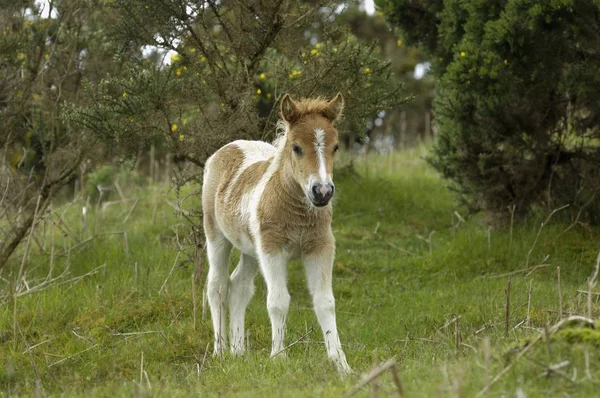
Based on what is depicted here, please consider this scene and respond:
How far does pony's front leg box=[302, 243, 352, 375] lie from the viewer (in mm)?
6898

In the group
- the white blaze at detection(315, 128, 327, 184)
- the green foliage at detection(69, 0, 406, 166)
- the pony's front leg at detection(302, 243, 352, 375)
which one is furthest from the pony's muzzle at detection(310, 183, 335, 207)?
the green foliage at detection(69, 0, 406, 166)

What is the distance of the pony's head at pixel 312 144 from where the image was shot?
6.71m

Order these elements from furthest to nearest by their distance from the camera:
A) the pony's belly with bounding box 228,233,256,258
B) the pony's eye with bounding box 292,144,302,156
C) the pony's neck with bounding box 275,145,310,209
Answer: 1. the pony's belly with bounding box 228,233,256,258
2. the pony's neck with bounding box 275,145,310,209
3. the pony's eye with bounding box 292,144,302,156

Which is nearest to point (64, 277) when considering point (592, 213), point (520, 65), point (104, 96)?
point (104, 96)

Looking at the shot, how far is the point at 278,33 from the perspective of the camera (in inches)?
363

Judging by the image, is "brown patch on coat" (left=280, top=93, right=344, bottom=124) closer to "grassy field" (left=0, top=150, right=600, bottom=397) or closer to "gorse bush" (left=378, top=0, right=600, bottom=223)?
"grassy field" (left=0, top=150, right=600, bottom=397)

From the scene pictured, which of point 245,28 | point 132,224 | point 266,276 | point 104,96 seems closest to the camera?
point 266,276

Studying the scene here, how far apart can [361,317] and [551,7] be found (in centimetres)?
386

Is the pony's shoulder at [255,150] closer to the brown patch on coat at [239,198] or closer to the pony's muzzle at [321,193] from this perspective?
the brown patch on coat at [239,198]

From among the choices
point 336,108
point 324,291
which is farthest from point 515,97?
point 324,291

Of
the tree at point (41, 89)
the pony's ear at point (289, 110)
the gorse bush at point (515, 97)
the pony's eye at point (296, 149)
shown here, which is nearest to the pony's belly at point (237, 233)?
the pony's eye at point (296, 149)

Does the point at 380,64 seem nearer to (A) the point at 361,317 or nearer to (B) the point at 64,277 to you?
(A) the point at 361,317

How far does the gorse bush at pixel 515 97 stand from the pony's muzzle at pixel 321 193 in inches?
143

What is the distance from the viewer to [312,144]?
22.8 feet
